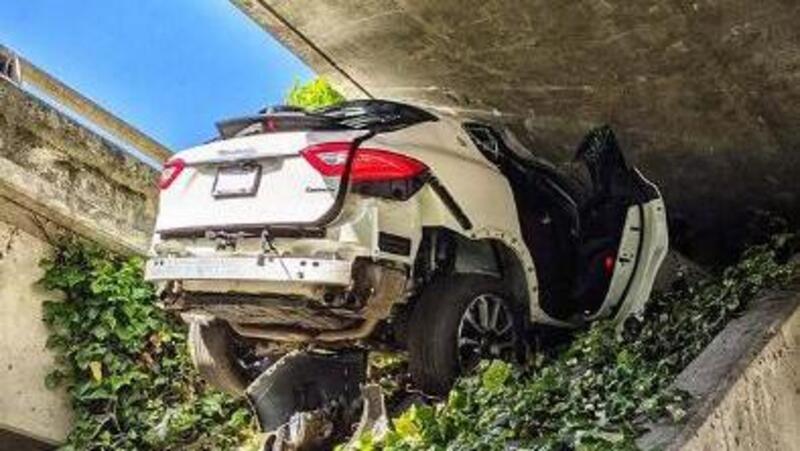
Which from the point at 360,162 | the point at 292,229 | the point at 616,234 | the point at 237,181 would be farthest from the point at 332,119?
the point at 616,234

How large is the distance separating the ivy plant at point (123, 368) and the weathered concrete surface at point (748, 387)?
363 centimetres

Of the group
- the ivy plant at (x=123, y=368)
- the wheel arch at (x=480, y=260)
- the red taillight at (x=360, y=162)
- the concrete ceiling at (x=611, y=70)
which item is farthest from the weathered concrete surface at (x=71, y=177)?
the wheel arch at (x=480, y=260)

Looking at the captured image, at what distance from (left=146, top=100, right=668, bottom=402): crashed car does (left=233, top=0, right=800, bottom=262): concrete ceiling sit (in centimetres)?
79

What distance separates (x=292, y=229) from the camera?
4.81 meters

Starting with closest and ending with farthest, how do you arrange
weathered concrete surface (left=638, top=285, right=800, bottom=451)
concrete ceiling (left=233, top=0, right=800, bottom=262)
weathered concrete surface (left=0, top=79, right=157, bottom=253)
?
weathered concrete surface (left=638, top=285, right=800, bottom=451)
concrete ceiling (left=233, top=0, right=800, bottom=262)
weathered concrete surface (left=0, top=79, right=157, bottom=253)

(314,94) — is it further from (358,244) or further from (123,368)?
(358,244)

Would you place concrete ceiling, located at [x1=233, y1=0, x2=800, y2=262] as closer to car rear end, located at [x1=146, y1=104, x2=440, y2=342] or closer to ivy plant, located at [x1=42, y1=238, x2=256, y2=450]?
car rear end, located at [x1=146, y1=104, x2=440, y2=342]

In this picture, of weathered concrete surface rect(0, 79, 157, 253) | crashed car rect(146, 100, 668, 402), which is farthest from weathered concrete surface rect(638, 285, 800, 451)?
weathered concrete surface rect(0, 79, 157, 253)

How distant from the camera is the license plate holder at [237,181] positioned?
502 cm

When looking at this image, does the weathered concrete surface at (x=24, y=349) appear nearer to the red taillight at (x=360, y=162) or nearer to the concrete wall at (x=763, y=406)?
the red taillight at (x=360, y=162)

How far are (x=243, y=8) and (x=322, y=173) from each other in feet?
7.67

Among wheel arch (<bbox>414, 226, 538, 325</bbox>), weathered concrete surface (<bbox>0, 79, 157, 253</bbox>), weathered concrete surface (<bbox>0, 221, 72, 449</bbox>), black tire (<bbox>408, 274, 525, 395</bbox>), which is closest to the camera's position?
black tire (<bbox>408, 274, 525, 395</bbox>)

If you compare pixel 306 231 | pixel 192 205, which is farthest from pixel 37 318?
pixel 306 231

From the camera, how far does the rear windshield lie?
5.19 metres
